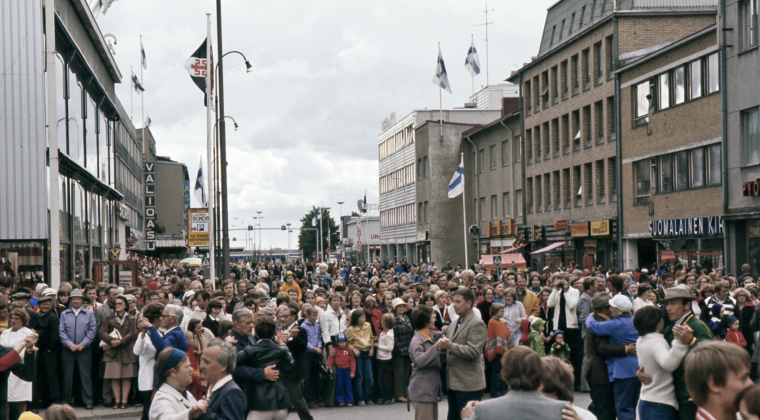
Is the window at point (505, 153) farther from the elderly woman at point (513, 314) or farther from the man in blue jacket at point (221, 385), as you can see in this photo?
the man in blue jacket at point (221, 385)

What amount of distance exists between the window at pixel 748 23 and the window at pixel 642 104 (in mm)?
7067

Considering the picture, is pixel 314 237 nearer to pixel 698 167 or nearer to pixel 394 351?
pixel 698 167

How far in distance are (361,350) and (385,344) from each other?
0.42 m

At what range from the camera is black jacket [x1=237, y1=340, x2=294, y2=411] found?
24.5ft

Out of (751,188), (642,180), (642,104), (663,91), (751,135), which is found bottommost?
(751,188)

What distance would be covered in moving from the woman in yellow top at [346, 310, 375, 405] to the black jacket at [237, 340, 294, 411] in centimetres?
558

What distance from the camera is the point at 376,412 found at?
12469mm

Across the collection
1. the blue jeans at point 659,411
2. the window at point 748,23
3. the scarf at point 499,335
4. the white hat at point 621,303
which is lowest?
the blue jeans at point 659,411

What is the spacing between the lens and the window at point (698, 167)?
29531 millimetres

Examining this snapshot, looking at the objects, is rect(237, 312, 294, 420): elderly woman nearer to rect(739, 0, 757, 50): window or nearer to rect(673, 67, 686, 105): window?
rect(739, 0, 757, 50): window

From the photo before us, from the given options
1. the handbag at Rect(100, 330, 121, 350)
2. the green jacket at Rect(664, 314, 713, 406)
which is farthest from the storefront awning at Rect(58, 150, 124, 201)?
the green jacket at Rect(664, 314, 713, 406)

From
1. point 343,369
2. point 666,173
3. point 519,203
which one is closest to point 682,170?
point 666,173

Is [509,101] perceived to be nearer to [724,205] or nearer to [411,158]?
[411,158]

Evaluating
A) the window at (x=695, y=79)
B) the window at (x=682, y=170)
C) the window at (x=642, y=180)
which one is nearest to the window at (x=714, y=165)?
the window at (x=682, y=170)
